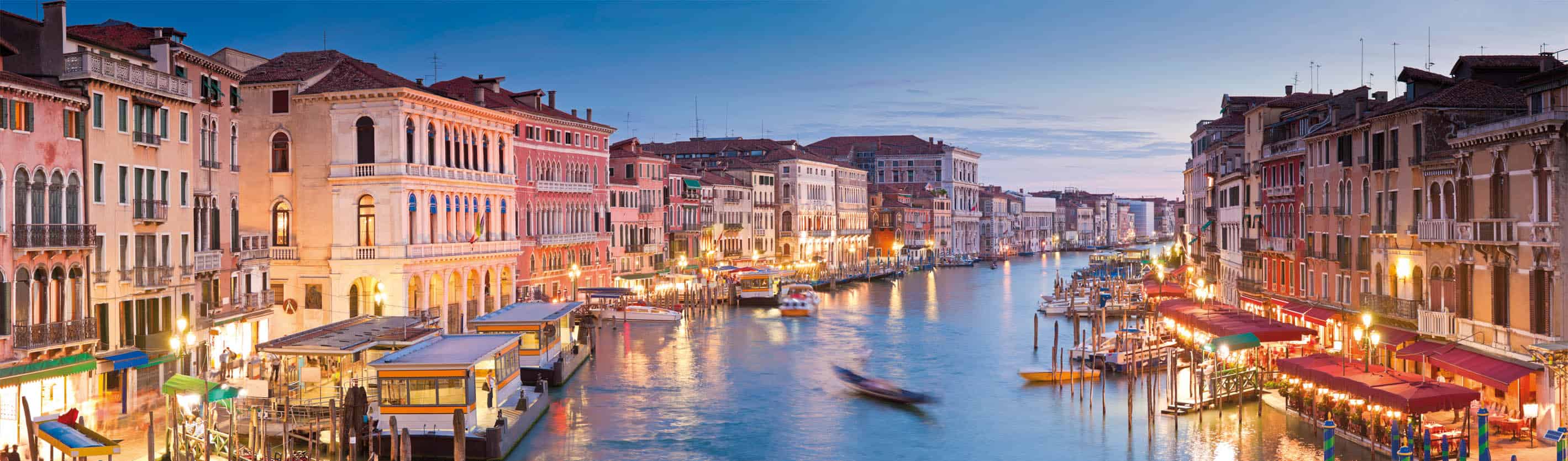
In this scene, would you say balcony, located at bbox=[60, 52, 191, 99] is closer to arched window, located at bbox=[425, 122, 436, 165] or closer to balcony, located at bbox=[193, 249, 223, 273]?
balcony, located at bbox=[193, 249, 223, 273]

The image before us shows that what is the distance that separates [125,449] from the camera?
693 inches

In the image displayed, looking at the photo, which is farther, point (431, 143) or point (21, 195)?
point (431, 143)

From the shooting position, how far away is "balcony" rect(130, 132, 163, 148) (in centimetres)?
2128

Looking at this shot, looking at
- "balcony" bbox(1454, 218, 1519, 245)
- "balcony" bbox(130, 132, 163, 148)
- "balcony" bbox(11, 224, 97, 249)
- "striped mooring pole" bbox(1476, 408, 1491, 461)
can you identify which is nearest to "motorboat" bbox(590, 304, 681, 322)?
"balcony" bbox(130, 132, 163, 148)

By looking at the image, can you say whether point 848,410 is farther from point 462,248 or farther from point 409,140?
point 409,140

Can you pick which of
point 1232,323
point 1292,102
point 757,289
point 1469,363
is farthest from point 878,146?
point 1469,363

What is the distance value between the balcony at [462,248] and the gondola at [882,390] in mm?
→ 10852

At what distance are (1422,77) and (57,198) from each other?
22.9 metres

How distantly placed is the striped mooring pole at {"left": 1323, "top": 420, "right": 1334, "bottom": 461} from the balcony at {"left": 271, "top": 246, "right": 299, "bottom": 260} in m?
24.0

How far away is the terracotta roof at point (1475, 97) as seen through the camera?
21188 millimetres

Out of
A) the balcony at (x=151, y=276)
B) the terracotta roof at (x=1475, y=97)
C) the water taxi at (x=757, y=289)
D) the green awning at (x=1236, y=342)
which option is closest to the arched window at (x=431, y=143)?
the balcony at (x=151, y=276)

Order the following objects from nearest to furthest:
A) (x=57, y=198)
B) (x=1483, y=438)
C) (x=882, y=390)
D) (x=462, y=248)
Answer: (x=1483, y=438)
(x=57, y=198)
(x=882, y=390)
(x=462, y=248)

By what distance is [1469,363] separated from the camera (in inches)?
724

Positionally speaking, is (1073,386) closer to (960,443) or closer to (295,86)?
(960,443)
